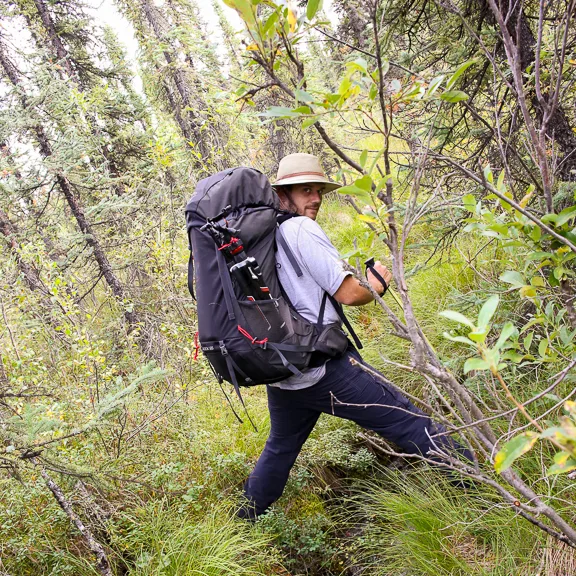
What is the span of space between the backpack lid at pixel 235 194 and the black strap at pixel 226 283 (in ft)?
0.87

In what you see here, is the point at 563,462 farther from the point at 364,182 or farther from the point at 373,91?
the point at 373,91

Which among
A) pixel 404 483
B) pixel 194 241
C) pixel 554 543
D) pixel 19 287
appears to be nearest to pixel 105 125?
pixel 19 287

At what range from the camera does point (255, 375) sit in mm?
2592

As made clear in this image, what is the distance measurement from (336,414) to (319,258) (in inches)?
40.9

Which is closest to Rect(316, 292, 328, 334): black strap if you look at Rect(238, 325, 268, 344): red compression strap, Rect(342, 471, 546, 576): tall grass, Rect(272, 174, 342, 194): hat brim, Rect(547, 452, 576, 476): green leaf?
Rect(238, 325, 268, 344): red compression strap

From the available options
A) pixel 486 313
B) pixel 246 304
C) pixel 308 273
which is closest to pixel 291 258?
pixel 308 273

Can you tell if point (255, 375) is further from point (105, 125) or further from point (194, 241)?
point (105, 125)

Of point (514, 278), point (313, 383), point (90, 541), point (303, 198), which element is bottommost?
point (90, 541)

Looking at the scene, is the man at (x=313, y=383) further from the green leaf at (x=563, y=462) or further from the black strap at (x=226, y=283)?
the green leaf at (x=563, y=462)

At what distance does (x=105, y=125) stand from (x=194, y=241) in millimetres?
11926

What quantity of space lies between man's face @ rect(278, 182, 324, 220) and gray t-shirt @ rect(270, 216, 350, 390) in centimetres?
34

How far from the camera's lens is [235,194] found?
2648 mm

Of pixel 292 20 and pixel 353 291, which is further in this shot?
pixel 353 291

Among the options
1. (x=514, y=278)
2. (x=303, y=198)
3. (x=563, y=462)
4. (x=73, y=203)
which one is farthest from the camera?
(x=73, y=203)
